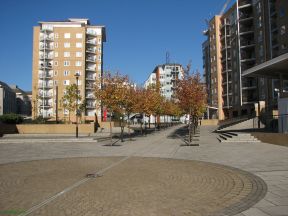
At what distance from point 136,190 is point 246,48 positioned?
7192 cm

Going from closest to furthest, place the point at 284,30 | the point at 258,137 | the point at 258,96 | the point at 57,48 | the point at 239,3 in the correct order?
the point at 258,137 < the point at 284,30 < the point at 258,96 < the point at 239,3 < the point at 57,48

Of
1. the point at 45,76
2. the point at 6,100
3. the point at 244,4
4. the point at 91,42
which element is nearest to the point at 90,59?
the point at 91,42

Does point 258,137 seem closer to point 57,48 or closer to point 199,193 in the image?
point 199,193

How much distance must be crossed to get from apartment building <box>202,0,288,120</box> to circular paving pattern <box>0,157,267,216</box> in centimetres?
4705

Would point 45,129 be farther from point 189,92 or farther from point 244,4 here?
point 244,4

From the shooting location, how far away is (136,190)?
847 cm

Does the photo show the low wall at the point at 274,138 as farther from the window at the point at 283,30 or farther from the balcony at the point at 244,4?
the balcony at the point at 244,4

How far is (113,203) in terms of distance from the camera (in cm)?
719

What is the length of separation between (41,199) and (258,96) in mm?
68597

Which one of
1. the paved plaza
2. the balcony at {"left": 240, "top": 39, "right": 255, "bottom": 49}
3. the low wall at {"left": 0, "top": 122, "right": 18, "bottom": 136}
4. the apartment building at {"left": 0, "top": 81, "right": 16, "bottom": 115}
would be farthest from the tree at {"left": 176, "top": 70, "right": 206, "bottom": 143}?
the apartment building at {"left": 0, "top": 81, "right": 16, "bottom": 115}

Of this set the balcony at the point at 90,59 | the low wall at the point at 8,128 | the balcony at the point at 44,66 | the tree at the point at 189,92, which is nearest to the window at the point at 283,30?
the tree at the point at 189,92

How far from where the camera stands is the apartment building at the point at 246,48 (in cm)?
6147

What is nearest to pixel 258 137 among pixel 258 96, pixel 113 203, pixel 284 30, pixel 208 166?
pixel 208 166

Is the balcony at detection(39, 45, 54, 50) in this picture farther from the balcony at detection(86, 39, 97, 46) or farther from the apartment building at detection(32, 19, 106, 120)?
the balcony at detection(86, 39, 97, 46)
